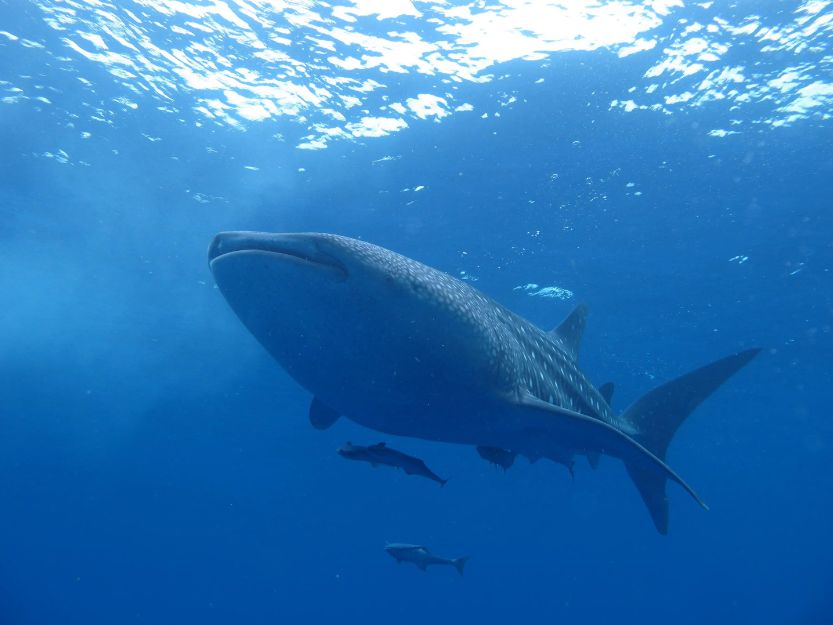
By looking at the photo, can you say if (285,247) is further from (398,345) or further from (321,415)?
(321,415)

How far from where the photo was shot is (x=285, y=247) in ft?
12.2

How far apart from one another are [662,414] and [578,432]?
283 cm

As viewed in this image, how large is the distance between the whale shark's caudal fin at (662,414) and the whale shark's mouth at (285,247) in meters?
4.44

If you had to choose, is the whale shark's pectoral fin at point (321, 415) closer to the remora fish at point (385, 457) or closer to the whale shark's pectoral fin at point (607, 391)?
the remora fish at point (385, 457)

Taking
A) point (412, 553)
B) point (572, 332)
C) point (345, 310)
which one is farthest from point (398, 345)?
point (412, 553)

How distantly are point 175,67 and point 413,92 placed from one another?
17.9 feet

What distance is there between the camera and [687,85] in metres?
12.7

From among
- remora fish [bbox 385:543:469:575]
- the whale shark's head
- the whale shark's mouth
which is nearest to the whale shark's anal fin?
the whale shark's head

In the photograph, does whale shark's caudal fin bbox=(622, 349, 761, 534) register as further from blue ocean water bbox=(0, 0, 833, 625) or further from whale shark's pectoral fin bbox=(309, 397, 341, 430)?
blue ocean water bbox=(0, 0, 833, 625)

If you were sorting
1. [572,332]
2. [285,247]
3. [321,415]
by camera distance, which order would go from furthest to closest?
[572,332] < [321,415] < [285,247]

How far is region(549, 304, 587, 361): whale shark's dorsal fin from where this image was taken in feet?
26.3

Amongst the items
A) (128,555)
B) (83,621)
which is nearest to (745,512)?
(83,621)

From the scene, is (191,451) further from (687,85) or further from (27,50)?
(687,85)

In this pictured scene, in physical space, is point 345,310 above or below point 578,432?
above
